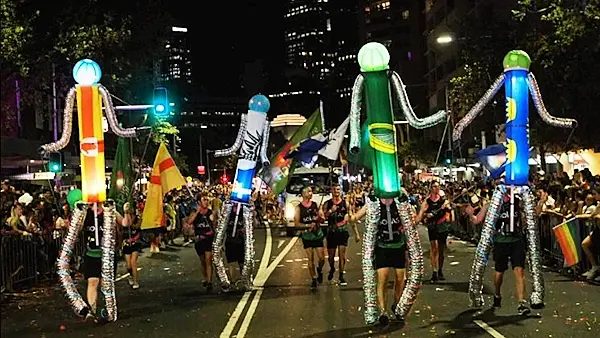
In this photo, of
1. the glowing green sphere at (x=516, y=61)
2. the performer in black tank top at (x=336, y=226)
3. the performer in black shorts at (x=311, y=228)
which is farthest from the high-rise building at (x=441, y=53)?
the glowing green sphere at (x=516, y=61)

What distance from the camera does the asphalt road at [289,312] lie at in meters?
10.6

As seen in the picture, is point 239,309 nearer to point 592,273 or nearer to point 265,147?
point 265,147

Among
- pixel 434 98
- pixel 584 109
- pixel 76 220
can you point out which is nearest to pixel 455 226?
pixel 584 109

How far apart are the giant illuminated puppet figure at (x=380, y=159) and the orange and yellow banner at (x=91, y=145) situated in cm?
376

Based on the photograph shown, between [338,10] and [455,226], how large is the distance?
150542 mm

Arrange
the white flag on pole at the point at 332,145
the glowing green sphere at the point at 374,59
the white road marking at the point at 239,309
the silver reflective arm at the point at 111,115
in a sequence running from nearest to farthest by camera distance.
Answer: the white road marking at the point at 239,309, the glowing green sphere at the point at 374,59, the silver reflective arm at the point at 111,115, the white flag on pole at the point at 332,145

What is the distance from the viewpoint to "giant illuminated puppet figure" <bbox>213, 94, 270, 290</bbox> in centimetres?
1484

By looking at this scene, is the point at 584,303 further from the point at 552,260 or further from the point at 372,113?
the point at 552,260

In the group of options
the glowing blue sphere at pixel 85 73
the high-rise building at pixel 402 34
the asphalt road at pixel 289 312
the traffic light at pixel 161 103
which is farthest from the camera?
the high-rise building at pixel 402 34

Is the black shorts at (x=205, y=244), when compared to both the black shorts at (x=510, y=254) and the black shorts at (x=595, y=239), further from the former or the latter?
the black shorts at (x=595, y=239)

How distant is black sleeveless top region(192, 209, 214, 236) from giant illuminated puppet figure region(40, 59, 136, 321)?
3007mm

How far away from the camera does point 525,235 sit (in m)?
11.9

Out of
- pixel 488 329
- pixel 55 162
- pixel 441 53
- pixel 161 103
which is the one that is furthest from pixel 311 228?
pixel 441 53

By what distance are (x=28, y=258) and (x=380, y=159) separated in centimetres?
973
